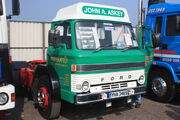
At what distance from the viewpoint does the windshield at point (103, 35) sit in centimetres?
451

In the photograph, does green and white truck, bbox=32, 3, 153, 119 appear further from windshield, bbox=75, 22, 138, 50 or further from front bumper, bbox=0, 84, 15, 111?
front bumper, bbox=0, 84, 15, 111

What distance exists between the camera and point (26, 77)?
6.42 meters

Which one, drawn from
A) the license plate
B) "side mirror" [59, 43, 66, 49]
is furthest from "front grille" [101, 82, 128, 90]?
"side mirror" [59, 43, 66, 49]

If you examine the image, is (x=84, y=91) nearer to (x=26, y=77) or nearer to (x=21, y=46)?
(x=26, y=77)

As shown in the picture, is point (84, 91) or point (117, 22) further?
point (117, 22)

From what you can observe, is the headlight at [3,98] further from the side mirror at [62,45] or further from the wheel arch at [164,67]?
the wheel arch at [164,67]

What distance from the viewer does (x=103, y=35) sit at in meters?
4.83

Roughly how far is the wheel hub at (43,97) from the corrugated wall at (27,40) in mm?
6551

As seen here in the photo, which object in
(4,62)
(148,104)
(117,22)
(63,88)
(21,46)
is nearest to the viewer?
(4,62)

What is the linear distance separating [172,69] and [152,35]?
113 cm

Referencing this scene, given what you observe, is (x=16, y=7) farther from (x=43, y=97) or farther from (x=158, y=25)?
(x=158, y=25)

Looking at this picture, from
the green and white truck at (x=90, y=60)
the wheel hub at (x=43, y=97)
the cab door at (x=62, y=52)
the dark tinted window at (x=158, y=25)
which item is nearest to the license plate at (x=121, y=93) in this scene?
the green and white truck at (x=90, y=60)

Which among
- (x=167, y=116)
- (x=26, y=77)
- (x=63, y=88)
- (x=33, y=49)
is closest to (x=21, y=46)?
(x=33, y=49)

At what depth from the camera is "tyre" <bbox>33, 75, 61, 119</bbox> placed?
475 cm
